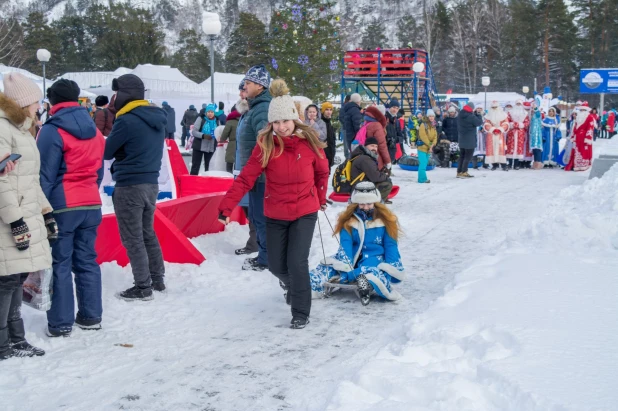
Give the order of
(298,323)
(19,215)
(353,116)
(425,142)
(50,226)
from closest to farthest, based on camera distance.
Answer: (19,215), (50,226), (298,323), (353,116), (425,142)

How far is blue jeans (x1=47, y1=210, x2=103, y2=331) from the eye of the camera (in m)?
4.62

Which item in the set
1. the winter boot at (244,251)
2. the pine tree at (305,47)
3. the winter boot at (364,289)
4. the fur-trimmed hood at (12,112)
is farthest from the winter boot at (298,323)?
the pine tree at (305,47)

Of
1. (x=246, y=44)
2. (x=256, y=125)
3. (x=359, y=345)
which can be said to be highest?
(x=246, y=44)

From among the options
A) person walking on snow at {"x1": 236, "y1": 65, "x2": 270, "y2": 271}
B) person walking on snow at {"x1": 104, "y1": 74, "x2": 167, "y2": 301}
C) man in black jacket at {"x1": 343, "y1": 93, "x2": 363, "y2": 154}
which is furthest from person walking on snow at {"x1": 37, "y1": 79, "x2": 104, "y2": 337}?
man in black jacket at {"x1": 343, "y1": 93, "x2": 363, "y2": 154}

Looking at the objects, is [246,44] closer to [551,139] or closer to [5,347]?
[551,139]

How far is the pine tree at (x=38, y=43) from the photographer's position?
5053 centimetres

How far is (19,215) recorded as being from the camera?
13.2 ft

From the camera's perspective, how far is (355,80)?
2578 cm

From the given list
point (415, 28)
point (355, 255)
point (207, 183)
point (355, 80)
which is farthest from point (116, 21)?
point (355, 255)

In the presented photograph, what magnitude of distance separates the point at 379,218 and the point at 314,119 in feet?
17.3

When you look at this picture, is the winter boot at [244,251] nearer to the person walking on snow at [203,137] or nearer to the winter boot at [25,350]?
the winter boot at [25,350]

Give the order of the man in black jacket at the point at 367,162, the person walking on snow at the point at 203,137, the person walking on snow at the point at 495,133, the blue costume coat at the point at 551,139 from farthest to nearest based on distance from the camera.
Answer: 1. the blue costume coat at the point at 551,139
2. the person walking on snow at the point at 495,133
3. the person walking on snow at the point at 203,137
4. the man in black jacket at the point at 367,162

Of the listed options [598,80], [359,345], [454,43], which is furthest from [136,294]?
[454,43]

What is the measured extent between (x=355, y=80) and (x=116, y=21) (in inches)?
1219
